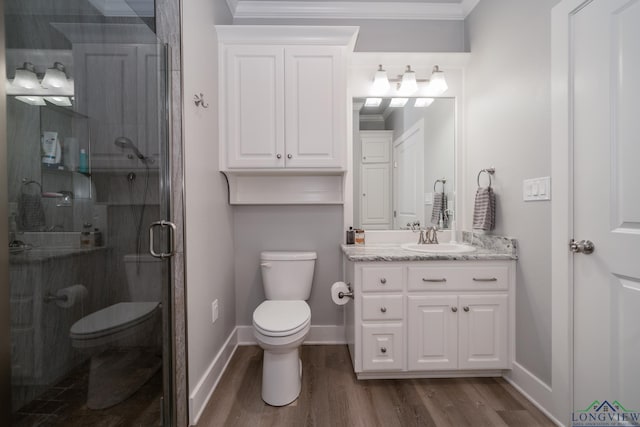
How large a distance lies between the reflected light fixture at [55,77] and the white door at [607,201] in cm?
198

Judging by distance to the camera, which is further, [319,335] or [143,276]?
[319,335]

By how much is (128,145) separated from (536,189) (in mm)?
1994

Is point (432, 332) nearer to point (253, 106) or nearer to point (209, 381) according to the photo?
point (209, 381)

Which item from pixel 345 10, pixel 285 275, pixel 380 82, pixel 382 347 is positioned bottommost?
pixel 382 347

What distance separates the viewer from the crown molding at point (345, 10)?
218 centimetres

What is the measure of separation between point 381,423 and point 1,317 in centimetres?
155

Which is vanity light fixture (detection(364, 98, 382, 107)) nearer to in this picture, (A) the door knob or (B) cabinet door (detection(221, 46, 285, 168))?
(B) cabinet door (detection(221, 46, 285, 168))

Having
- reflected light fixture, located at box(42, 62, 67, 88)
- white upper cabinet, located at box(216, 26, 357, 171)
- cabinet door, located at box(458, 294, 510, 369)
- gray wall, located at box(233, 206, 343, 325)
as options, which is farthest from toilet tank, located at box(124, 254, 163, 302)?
cabinet door, located at box(458, 294, 510, 369)

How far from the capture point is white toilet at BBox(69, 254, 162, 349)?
0.91 metres

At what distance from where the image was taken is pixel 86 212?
90 centimetres

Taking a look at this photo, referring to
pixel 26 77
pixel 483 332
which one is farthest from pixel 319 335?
pixel 26 77

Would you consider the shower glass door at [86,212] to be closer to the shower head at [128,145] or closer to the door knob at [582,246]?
the shower head at [128,145]

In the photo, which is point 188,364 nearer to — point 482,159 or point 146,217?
point 146,217

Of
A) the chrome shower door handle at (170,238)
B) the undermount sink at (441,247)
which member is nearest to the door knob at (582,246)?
the undermount sink at (441,247)
